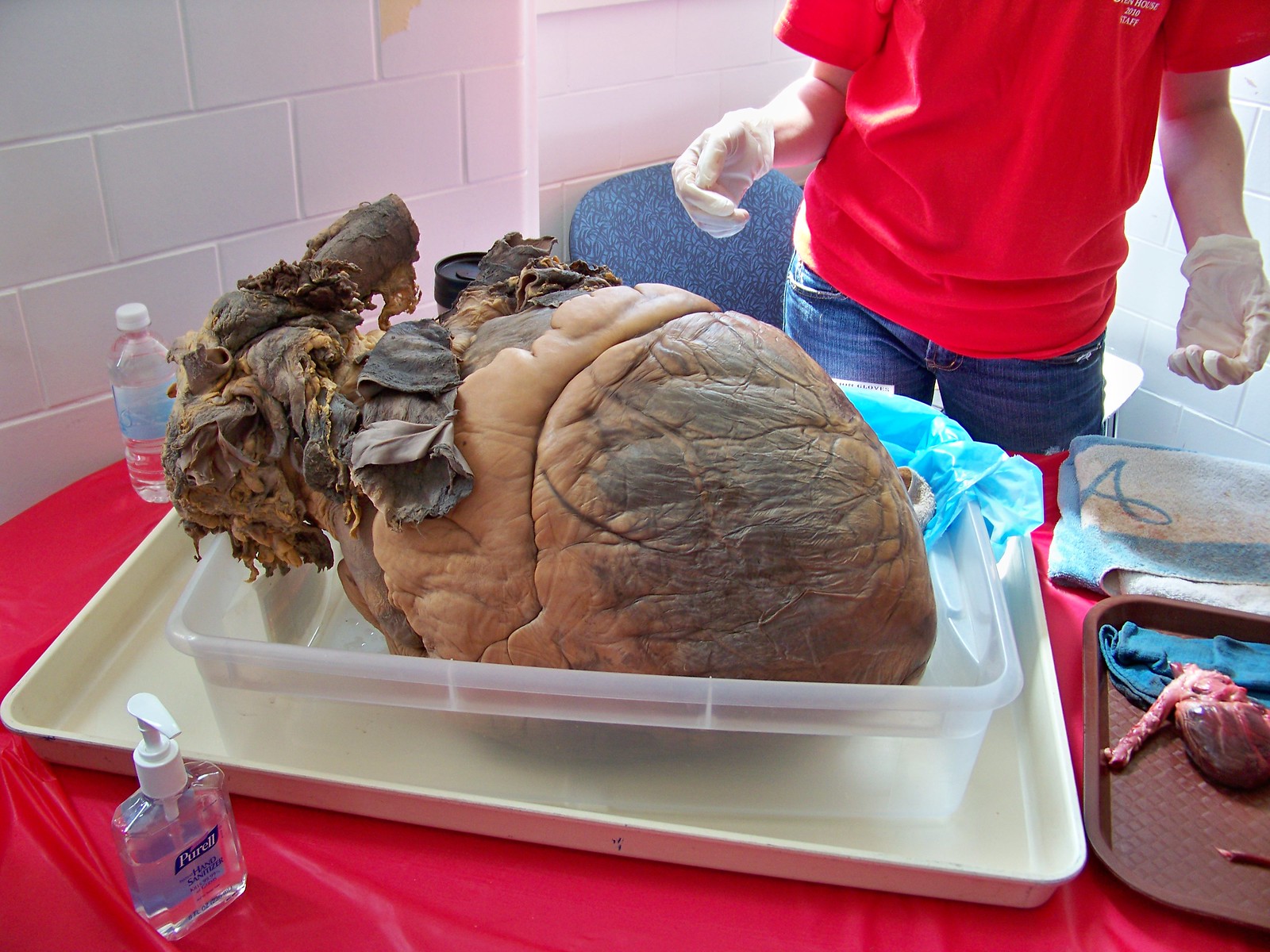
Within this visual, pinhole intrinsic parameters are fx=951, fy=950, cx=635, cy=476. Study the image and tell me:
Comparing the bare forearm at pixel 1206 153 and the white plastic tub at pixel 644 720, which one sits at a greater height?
the bare forearm at pixel 1206 153

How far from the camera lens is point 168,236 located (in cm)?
147

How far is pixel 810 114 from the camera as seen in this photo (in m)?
1.39

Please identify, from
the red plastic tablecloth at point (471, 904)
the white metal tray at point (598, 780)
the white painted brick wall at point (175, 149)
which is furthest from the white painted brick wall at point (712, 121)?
the red plastic tablecloth at point (471, 904)

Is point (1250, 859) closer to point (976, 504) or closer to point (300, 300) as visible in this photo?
point (976, 504)

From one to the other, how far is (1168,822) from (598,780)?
488 millimetres

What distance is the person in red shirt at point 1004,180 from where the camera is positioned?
1183 mm

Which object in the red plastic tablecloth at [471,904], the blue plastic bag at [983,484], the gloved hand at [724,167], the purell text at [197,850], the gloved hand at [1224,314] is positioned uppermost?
the gloved hand at [724,167]

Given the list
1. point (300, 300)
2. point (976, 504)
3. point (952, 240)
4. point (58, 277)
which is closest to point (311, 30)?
point (58, 277)

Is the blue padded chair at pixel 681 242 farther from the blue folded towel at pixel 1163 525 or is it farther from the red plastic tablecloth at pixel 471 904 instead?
the red plastic tablecloth at pixel 471 904

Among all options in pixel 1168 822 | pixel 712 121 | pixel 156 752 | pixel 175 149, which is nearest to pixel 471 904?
pixel 156 752

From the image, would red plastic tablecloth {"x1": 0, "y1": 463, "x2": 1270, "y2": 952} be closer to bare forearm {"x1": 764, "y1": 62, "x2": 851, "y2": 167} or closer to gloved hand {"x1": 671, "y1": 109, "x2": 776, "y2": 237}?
gloved hand {"x1": 671, "y1": 109, "x2": 776, "y2": 237}

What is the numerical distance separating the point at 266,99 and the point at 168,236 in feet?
0.88

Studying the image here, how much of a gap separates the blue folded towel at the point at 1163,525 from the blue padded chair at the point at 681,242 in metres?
0.91

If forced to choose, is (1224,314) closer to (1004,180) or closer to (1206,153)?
(1206,153)
